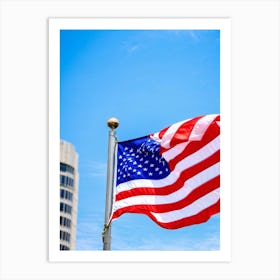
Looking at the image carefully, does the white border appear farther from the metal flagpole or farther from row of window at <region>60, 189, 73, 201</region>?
row of window at <region>60, 189, 73, 201</region>

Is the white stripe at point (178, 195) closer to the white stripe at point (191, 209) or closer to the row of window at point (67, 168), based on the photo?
the white stripe at point (191, 209)

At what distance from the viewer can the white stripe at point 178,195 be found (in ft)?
13.8

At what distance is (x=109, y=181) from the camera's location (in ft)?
14.0

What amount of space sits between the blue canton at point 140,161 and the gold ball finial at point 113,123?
0.49ft

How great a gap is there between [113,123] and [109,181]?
415 millimetres

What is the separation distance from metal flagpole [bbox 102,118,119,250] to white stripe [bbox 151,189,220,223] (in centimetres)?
32

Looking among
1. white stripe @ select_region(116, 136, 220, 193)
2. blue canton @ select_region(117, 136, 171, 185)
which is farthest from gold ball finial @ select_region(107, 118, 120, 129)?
white stripe @ select_region(116, 136, 220, 193)
